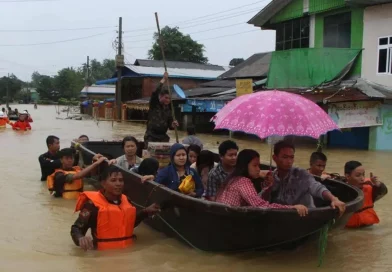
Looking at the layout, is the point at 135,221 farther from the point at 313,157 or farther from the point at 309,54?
the point at 309,54

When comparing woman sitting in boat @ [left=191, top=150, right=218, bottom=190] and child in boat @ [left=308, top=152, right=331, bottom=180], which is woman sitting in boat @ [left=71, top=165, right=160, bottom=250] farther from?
child in boat @ [left=308, top=152, right=331, bottom=180]

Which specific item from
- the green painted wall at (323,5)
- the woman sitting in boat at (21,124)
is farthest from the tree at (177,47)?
the green painted wall at (323,5)

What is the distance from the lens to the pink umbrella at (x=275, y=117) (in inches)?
168

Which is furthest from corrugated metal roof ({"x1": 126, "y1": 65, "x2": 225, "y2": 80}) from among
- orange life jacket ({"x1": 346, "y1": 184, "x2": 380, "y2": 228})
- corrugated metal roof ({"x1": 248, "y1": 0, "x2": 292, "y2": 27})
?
orange life jacket ({"x1": 346, "y1": 184, "x2": 380, "y2": 228})

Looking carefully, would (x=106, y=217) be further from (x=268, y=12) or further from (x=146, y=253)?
(x=268, y=12)

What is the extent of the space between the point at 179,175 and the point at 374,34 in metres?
13.0

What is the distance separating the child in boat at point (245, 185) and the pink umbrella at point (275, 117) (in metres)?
0.23

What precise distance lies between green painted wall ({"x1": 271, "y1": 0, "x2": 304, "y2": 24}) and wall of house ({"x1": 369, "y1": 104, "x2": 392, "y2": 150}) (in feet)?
17.7

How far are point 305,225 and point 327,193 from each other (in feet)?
1.23

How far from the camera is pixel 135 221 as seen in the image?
497 centimetres

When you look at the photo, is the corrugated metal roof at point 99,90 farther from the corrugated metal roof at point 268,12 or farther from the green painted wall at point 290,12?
the green painted wall at point 290,12

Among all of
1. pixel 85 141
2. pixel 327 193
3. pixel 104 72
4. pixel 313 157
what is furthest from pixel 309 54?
pixel 104 72

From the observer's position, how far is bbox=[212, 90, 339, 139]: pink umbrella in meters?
4.27

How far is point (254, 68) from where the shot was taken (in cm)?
2452
